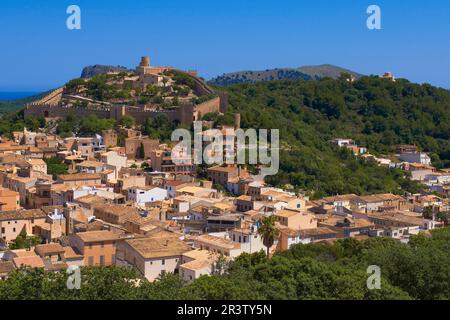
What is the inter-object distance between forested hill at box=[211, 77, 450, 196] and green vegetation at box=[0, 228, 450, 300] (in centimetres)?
1634

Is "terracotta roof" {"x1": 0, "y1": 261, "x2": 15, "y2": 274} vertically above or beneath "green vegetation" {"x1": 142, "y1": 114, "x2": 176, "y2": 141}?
beneath

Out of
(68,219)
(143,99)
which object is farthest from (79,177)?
(143,99)

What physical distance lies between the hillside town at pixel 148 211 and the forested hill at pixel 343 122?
12.1 ft

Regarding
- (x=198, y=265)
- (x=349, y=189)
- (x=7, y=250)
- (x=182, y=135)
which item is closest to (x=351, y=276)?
(x=198, y=265)

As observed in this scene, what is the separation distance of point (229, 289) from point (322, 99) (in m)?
48.6

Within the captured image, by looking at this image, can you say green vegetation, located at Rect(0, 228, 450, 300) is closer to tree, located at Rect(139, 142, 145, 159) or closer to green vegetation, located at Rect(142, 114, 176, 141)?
tree, located at Rect(139, 142, 145, 159)

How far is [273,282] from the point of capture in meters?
14.7

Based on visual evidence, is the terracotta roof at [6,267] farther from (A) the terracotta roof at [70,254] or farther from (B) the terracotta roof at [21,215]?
(B) the terracotta roof at [21,215]

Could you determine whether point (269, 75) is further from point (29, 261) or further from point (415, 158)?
point (29, 261)

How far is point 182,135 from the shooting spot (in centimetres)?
3781

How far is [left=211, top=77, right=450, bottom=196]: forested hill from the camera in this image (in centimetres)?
3703

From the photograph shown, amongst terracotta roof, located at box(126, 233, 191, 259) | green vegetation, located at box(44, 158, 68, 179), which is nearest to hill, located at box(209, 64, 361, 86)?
green vegetation, located at box(44, 158, 68, 179)

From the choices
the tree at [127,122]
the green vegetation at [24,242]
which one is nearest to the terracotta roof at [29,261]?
the green vegetation at [24,242]
